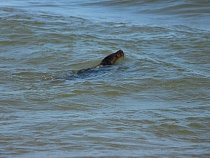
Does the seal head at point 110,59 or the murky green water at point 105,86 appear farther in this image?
the seal head at point 110,59

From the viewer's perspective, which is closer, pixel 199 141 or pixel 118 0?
pixel 199 141

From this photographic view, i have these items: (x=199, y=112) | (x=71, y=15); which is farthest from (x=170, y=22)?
(x=199, y=112)

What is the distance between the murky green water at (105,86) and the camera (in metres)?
5.21

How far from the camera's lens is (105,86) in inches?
293

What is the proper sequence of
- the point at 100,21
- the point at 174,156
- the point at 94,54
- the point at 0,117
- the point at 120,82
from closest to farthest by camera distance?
the point at 174,156 → the point at 0,117 → the point at 120,82 → the point at 94,54 → the point at 100,21

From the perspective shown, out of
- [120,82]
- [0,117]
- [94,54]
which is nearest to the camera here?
[0,117]

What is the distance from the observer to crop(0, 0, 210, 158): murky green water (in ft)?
17.1

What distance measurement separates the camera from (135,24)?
12.5m

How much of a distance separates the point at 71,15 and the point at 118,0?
252cm

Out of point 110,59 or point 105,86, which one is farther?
point 110,59

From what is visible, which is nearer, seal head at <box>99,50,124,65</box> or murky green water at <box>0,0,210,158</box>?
murky green water at <box>0,0,210,158</box>

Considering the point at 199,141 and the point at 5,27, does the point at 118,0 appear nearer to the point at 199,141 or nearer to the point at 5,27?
the point at 5,27

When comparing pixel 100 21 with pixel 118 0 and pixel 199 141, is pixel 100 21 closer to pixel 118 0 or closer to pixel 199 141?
pixel 118 0

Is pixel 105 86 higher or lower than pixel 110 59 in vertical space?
lower
